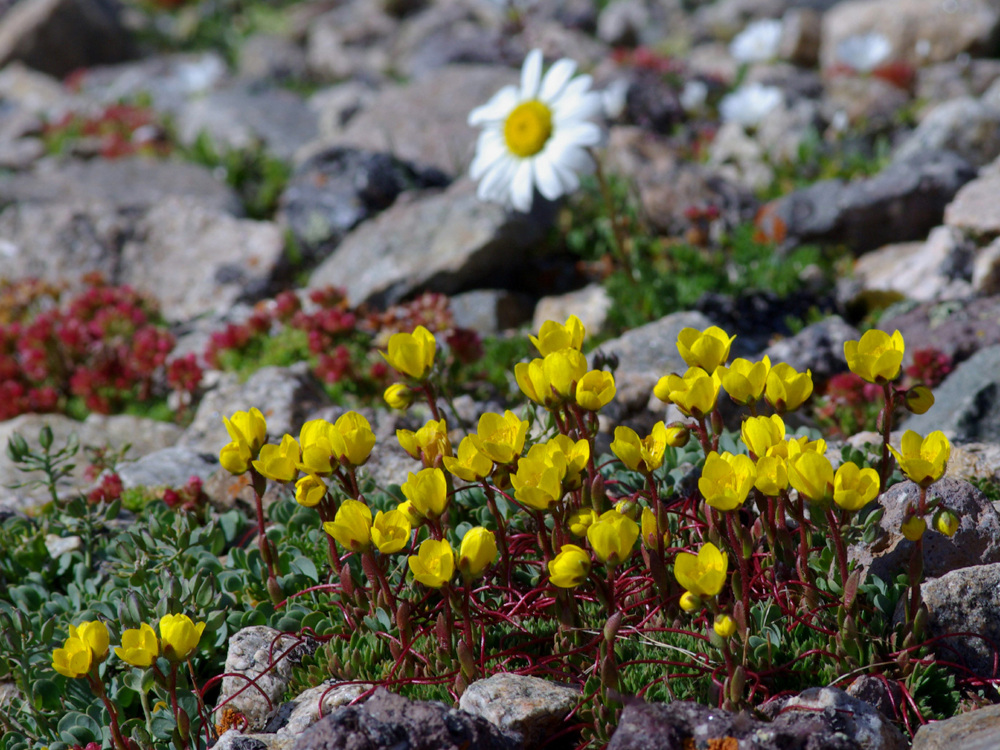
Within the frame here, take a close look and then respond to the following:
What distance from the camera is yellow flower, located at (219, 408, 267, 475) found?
9.75ft

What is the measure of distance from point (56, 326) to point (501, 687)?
5616 mm

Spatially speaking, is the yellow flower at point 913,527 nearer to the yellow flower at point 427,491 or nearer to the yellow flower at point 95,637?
the yellow flower at point 427,491

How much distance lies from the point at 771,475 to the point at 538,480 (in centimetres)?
66

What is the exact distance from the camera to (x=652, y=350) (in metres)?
5.21

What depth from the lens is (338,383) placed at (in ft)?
19.3

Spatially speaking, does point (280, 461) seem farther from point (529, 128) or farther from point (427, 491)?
point (529, 128)

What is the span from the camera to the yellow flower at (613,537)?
96.3 inches

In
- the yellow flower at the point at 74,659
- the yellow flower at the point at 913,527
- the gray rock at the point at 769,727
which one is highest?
the yellow flower at the point at 913,527

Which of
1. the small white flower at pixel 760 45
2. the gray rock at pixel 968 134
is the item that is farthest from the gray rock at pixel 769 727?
the small white flower at pixel 760 45

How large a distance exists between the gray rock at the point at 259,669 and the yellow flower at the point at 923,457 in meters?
2.08

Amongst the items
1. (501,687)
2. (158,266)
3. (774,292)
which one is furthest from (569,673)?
(158,266)

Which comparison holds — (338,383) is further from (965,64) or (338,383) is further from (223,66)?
(223,66)

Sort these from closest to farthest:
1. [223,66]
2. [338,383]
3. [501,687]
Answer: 1. [501,687]
2. [338,383]
3. [223,66]

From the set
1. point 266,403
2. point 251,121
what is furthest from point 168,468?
point 251,121
